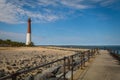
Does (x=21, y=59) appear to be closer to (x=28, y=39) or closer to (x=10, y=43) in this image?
(x=28, y=39)

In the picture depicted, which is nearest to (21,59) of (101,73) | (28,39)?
(101,73)

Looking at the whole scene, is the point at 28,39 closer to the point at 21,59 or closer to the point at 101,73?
the point at 21,59

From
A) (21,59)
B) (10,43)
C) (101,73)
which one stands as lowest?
(21,59)

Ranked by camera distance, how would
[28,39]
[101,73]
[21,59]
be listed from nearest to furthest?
[101,73] → [21,59] → [28,39]

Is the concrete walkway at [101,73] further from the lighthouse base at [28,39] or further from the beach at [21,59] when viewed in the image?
the lighthouse base at [28,39]

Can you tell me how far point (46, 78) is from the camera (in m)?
12.2

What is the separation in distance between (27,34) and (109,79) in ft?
212

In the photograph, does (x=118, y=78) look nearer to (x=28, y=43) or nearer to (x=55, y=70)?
(x=55, y=70)

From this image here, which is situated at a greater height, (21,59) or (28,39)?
(28,39)

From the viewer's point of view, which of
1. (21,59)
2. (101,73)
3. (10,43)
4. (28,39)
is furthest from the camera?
(10,43)

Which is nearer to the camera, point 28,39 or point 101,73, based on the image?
point 101,73

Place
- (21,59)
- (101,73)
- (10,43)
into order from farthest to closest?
(10,43), (21,59), (101,73)

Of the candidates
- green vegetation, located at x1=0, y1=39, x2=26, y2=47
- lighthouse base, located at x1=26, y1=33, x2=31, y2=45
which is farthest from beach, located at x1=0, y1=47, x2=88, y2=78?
green vegetation, located at x1=0, y1=39, x2=26, y2=47

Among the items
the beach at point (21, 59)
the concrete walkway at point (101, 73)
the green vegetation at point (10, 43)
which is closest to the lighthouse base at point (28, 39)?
the green vegetation at point (10, 43)
